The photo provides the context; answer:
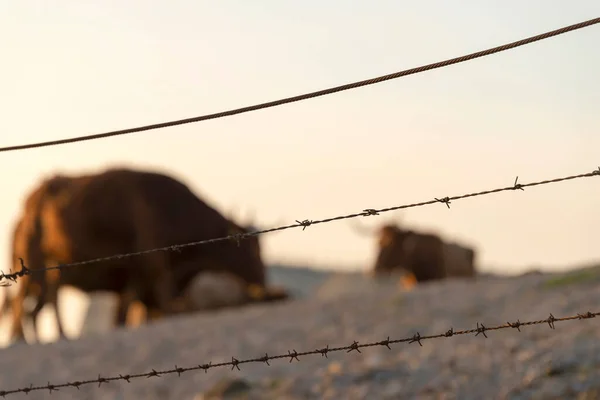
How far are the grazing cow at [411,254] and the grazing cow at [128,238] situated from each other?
2.82m

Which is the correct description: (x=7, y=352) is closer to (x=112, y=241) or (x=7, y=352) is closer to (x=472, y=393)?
(x=112, y=241)

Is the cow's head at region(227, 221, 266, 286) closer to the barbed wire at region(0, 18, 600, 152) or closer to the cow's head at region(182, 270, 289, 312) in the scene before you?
the cow's head at region(182, 270, 289, 312)

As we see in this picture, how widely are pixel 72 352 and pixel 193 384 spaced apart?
3.38 meters

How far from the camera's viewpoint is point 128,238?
18812mm

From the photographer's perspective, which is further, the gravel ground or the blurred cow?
the blurred cow

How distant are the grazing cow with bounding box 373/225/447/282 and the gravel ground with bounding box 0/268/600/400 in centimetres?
601

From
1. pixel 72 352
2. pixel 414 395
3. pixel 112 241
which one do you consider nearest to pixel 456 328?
pixel 414 395

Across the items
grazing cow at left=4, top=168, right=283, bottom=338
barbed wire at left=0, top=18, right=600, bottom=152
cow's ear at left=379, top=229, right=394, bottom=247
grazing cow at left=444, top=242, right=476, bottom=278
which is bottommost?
grazing cow at left=444, top=242, right=476, bottom=278

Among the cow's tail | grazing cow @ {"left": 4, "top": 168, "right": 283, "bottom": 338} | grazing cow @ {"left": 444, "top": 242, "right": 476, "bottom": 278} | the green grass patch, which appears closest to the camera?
the green grass patch

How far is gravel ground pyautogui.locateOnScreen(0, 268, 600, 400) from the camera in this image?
299 inches

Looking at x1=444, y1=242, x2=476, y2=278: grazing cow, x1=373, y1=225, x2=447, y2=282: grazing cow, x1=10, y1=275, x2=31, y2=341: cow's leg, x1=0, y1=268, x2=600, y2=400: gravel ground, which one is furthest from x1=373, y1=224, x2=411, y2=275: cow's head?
x1=10, y1=275, x2=31, y2=341: cow's leg

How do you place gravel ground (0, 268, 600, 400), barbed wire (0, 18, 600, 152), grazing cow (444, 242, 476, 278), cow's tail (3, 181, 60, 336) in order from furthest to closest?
grazing cow (444, 242, 476, 278), cow's tail (3, 181, 60, 336), gravel ground (0, 268, 600, 400), barbed wire (0, 18, 600, 152)

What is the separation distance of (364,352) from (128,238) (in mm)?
10326

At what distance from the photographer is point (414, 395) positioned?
24.8ft
